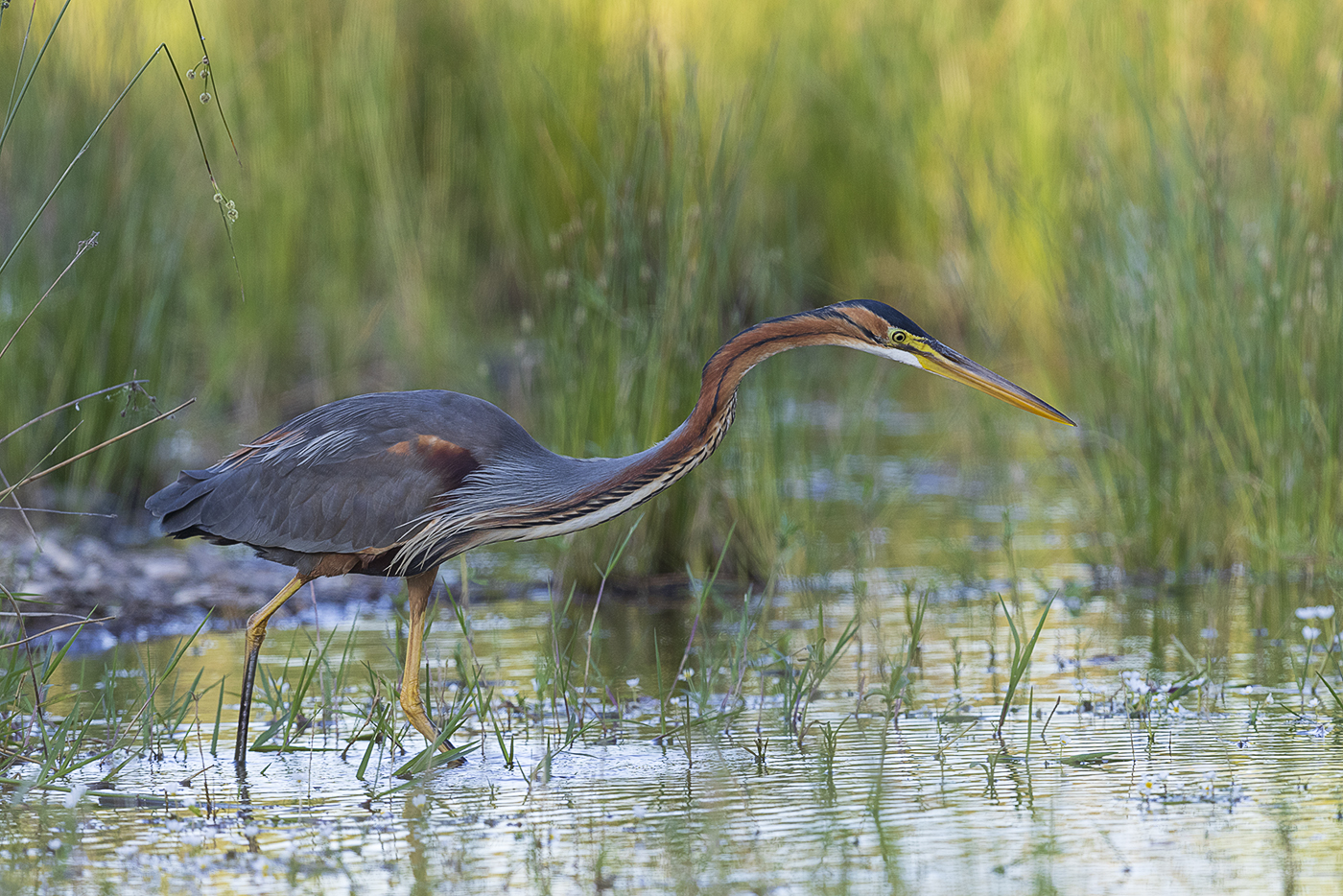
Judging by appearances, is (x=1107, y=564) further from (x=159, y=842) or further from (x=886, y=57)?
(x=886, y=57)

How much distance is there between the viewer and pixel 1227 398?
22.2 ft

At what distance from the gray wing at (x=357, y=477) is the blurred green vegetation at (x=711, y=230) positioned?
1.17 meters

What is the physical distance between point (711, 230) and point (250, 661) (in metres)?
2.62

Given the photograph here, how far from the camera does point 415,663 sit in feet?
16.9

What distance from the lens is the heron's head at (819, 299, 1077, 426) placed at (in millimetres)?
4926

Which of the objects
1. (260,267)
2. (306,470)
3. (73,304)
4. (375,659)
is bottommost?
(375,659)

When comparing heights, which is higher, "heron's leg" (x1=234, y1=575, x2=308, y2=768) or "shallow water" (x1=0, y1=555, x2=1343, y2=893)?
"heron's leg" (x1=234, y1=575, x2=308, y2=768)

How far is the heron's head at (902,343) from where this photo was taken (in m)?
4.93

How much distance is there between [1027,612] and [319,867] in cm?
353

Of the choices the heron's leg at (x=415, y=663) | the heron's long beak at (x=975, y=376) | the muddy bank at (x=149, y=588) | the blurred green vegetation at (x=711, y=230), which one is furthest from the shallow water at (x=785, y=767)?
the heron's long beak at (x=975, y=376)

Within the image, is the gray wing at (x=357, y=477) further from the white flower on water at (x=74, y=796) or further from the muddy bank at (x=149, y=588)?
the muddy bank at (x=149, y=588)

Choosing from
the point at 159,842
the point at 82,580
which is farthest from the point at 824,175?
the point at 159,842

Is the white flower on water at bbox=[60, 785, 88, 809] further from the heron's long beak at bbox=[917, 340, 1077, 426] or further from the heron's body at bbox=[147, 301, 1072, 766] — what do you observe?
the heron's long beak at bbox=[917, 340, 1077, 426]

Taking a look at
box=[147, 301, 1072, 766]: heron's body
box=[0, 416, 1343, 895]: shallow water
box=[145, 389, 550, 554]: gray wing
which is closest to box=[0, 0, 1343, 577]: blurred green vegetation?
box=[0, 416, 1343, 895]: shallow water
